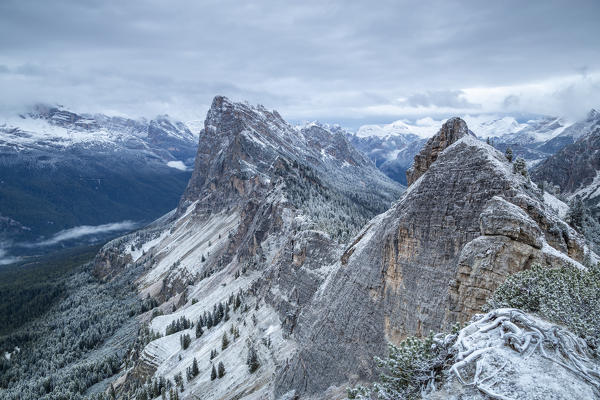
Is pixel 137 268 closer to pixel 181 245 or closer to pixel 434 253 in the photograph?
pixel 181 245

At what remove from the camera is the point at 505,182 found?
25.9m

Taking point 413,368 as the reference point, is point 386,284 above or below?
below

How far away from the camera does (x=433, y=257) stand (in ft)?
93.2

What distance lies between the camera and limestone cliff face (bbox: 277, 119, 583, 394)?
21.8 m

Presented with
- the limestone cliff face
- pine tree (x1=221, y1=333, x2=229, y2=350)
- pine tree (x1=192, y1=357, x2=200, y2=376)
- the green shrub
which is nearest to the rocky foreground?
the limestone cliff face

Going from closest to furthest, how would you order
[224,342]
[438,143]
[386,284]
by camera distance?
[386,284] → [438,143] → [224,342]

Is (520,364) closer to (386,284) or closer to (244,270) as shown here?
(386,284)

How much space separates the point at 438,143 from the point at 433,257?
1676 centimetres

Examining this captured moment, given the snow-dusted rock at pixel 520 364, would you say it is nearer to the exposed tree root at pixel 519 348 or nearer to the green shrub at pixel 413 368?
the exposed tree root at pixel 519 348

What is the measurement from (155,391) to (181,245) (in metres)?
111

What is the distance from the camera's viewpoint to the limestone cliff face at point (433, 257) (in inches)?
859

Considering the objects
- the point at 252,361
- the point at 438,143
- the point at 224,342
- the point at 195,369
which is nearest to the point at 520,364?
the point at 438,143

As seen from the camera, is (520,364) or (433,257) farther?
(433,257)

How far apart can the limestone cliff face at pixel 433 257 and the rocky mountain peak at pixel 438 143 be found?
0.39 ft
